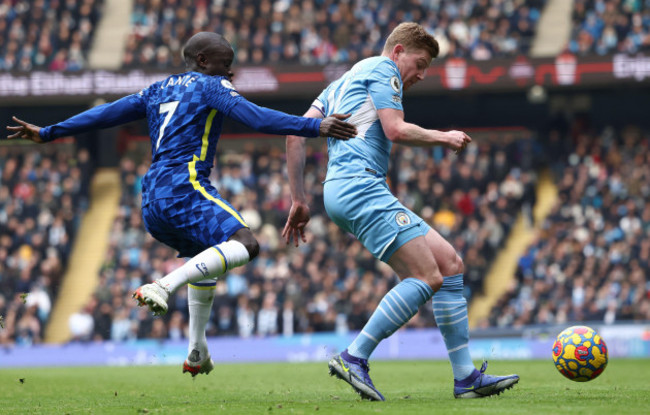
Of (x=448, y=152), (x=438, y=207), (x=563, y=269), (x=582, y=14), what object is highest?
(x=582, y=14)

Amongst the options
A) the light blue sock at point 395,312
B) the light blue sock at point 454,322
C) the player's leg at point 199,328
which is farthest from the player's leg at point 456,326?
the player's leg at point 199,328

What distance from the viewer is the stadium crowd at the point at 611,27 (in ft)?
72.0

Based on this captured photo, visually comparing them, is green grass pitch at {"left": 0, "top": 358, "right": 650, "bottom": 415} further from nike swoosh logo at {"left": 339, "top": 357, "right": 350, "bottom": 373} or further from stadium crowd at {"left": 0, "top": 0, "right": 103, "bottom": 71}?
stadium crowd at {"left": 0, "top": 0, "right": 103, "bottom": 71}

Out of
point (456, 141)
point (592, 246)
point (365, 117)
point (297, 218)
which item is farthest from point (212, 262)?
point (592, 246)

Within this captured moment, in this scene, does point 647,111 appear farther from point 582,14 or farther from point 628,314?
point 628,314

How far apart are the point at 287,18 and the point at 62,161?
6.68 metres

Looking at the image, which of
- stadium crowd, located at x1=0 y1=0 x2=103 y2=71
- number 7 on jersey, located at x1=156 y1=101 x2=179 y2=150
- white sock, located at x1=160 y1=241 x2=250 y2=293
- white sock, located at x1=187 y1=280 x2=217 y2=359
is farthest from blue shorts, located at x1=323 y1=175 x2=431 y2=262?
stadium crowd, located at x1=0 y1=0 x2=103 y2=71

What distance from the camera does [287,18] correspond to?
77.5 ft

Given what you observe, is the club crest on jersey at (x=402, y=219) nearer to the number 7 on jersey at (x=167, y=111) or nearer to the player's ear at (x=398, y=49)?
the player's ear at (x=398, y=49)

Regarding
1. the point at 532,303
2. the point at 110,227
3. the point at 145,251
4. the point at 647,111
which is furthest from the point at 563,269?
the point at 110,227

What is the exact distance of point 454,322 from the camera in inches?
243

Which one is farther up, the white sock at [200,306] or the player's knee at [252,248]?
the player's knee at [252,248]

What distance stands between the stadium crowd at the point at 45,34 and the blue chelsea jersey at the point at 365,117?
18.0 meters

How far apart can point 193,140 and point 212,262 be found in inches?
34.0
